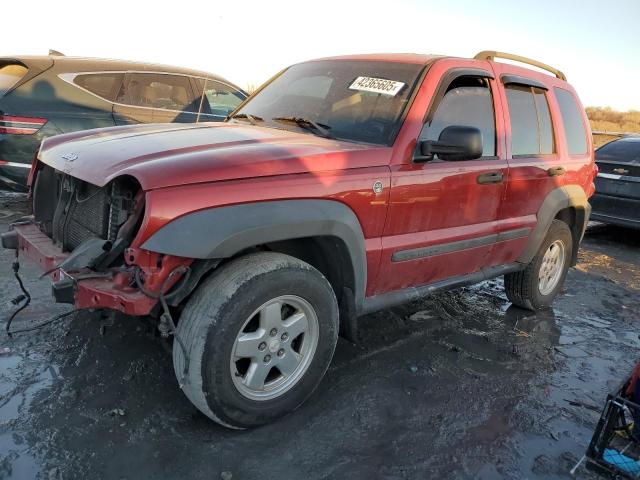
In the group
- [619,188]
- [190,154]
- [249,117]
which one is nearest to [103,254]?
[190,154]

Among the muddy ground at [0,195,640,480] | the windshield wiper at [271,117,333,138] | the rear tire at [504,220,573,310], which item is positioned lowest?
the muddy ground at [0,195,640,480]

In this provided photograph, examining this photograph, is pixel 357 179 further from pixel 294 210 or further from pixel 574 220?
A: pixel 574 220

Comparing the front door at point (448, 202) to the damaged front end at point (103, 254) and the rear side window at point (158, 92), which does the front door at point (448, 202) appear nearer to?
the damaged front end at point (103, 254)

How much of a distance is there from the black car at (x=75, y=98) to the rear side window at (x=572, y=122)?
11.5ft

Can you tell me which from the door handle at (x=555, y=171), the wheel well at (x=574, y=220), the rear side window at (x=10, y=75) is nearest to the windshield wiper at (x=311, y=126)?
the door handle at (x=555, y=171)

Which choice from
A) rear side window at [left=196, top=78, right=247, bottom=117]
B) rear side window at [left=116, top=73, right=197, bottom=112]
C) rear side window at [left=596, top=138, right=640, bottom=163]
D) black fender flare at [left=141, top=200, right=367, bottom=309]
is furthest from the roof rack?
rear side window at [left=116, top=73, right=197, bottom=112]

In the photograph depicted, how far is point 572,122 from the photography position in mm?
4609

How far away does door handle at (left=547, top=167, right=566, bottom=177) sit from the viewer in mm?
4121

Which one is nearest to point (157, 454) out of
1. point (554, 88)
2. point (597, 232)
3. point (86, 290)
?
point (86, 290)

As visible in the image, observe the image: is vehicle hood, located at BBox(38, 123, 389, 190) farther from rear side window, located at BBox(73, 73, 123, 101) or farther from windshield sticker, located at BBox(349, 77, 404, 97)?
rear side window, located at BBox(73, 73, 123, 101)

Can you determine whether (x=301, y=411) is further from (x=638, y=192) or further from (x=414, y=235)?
(x=638, y=192)

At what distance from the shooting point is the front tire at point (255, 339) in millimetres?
2355

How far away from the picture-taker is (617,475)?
8.08ft

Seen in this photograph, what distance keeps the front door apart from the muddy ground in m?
0.62
